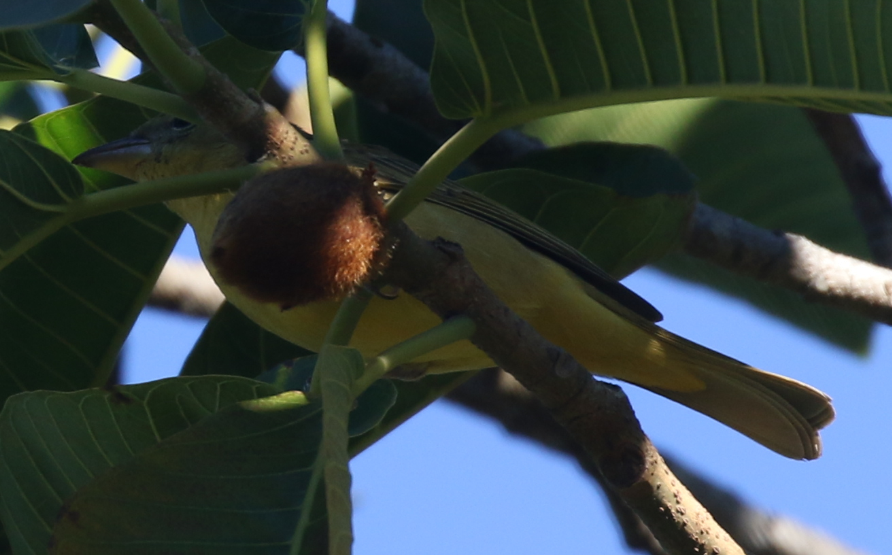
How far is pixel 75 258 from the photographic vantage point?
2.56 meters

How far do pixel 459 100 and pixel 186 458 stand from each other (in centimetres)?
73

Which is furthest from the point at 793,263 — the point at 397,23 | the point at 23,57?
the point at 23,57

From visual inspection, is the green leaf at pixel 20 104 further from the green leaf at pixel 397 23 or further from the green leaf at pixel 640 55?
the green leaf at pixel 640 55

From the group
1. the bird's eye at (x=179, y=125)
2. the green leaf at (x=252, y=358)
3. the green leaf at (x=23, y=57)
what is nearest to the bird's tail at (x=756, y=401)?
the green leaf at (x=252, y=358)

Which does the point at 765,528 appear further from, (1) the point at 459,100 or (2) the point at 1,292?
(2) the point at 1,292

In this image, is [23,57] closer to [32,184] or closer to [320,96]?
[32,184]

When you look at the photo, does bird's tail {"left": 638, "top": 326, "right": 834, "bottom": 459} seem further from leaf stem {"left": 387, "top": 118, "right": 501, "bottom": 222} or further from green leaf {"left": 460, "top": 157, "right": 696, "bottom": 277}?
leaf stem {"left": 387, "top": 118, "right": 501, "bottom": 222}

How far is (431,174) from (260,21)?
0.57 m

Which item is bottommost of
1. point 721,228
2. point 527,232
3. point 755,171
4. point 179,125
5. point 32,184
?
point 32,184

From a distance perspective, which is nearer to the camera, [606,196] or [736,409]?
[606,196]

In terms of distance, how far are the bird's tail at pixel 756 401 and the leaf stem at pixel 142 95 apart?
1533 mm

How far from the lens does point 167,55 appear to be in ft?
4.79

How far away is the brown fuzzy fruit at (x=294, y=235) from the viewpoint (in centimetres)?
123

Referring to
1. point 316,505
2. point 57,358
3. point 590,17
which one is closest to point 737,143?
point 590,17
